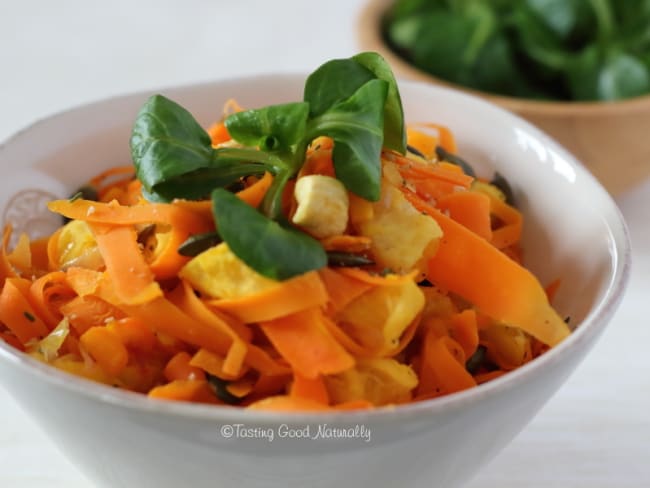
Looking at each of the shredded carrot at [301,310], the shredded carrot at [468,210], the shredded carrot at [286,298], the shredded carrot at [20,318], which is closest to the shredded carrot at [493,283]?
the shredded carrot at [301,310]

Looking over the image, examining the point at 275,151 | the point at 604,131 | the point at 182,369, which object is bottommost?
the point at 604,131

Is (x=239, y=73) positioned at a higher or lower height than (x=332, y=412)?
lower

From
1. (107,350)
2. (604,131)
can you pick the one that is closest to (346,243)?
(107,350)

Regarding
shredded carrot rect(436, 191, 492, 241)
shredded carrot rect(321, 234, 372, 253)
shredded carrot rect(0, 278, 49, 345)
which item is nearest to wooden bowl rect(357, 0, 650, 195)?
shredded carrot rect(436, 191, 492, 241)

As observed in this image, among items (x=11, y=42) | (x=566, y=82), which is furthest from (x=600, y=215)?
(x=11, y=42)

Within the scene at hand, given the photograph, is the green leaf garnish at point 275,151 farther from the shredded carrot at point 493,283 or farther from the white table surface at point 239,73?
the white table surface at point 239,73

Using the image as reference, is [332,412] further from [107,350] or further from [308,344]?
[107,350]

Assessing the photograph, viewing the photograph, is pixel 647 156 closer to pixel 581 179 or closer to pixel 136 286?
pixel 581 179
